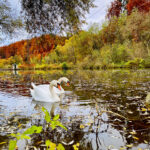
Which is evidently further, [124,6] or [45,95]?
[124,6]

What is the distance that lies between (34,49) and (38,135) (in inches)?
77.7

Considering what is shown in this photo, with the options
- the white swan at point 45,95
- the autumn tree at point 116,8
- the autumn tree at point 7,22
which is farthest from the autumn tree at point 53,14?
the autumn tree at point 116,8

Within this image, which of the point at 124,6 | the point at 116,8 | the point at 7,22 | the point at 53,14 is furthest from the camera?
the point at 124,6

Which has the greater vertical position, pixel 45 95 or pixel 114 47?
pixel 114 47

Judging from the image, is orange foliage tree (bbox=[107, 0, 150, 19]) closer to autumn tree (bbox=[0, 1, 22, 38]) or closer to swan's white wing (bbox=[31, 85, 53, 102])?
autumn tree (bbox=[0, 1, 22, 38])

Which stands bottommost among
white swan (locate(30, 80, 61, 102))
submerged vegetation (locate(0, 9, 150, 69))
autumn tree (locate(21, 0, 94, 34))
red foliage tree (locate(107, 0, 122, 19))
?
white swan (locate(30, 80, 61, 102))

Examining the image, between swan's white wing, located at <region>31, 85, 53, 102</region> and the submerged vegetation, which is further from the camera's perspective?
the submerged vegetation

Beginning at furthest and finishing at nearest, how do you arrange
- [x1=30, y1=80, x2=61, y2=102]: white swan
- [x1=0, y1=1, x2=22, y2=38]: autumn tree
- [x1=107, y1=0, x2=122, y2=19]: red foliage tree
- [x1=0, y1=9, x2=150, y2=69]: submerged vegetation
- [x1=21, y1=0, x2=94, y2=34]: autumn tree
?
[x1=107, y1=0, x2=122, y2=19]: red foliage tree
[x1=0, y1=9, x2=150, y2=69]: submerged vegetation
[x1=0, y1=1, x2=22, y2=38]: autumn tree
[x1=30, y1=80, x2=61, y2=102]: white swan
[x1=21, y1=0, x2=94, y2=34]: autumn tree

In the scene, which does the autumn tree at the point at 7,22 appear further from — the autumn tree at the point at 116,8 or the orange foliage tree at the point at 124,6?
the orange foliage tree at the point at 124,6

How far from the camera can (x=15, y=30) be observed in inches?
416

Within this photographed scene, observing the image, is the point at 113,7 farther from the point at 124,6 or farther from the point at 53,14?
the point at 53,14

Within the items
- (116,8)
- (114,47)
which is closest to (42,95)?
(114,47)

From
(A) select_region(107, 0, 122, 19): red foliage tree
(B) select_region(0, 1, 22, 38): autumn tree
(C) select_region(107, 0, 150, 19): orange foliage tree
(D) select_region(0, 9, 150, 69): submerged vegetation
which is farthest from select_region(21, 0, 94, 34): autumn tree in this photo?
(C) select_region(107, 0, 150, 19): orange foliage tree

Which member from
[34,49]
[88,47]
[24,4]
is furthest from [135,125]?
[88,47]
